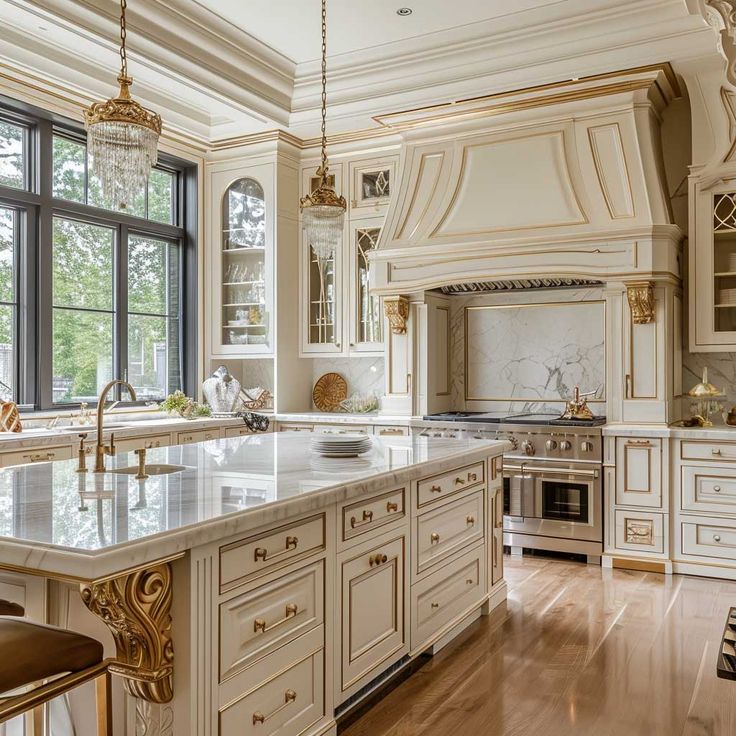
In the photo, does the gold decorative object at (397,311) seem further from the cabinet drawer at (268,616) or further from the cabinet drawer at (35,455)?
the cabinet drawer at (268,616)

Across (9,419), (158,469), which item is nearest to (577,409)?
(158,469)

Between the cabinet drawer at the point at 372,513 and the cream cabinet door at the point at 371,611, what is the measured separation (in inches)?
3.2

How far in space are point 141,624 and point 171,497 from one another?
44cm

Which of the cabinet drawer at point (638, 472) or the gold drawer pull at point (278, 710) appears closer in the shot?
the gold drawer pull at point (278, 710)

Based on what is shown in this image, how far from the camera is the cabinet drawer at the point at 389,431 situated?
554cm

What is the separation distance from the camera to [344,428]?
5.78 metres

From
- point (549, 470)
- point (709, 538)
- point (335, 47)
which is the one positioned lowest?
point (709, 538)

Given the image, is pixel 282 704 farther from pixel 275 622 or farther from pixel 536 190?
pixel 536 190

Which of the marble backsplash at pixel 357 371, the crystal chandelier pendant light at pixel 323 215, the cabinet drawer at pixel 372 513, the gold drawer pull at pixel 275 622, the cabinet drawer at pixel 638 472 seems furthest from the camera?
the marble backsplash at pixel 357 371

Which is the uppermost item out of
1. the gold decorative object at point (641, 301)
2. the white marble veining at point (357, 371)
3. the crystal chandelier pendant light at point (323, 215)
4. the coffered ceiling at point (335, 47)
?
the coffered ceiling at point (335, 47)

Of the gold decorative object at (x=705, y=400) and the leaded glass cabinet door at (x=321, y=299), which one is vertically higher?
the leaded glass cabinet door at (x=321, y=299)

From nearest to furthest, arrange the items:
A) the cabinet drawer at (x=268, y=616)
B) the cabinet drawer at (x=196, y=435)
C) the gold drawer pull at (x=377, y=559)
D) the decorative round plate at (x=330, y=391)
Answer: the cabinet drawer at (x=268, y=616)
the gold drawer pull at (x=377, y=559)
the cabinet drawer at (x=196, y=435)
the decorative round plate at (x=330, y=391)

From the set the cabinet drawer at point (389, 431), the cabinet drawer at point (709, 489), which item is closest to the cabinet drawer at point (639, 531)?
the cabinet drawer at point (709, 489)

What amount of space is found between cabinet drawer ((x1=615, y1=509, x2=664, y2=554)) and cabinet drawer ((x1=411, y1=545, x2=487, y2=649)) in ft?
4.69
